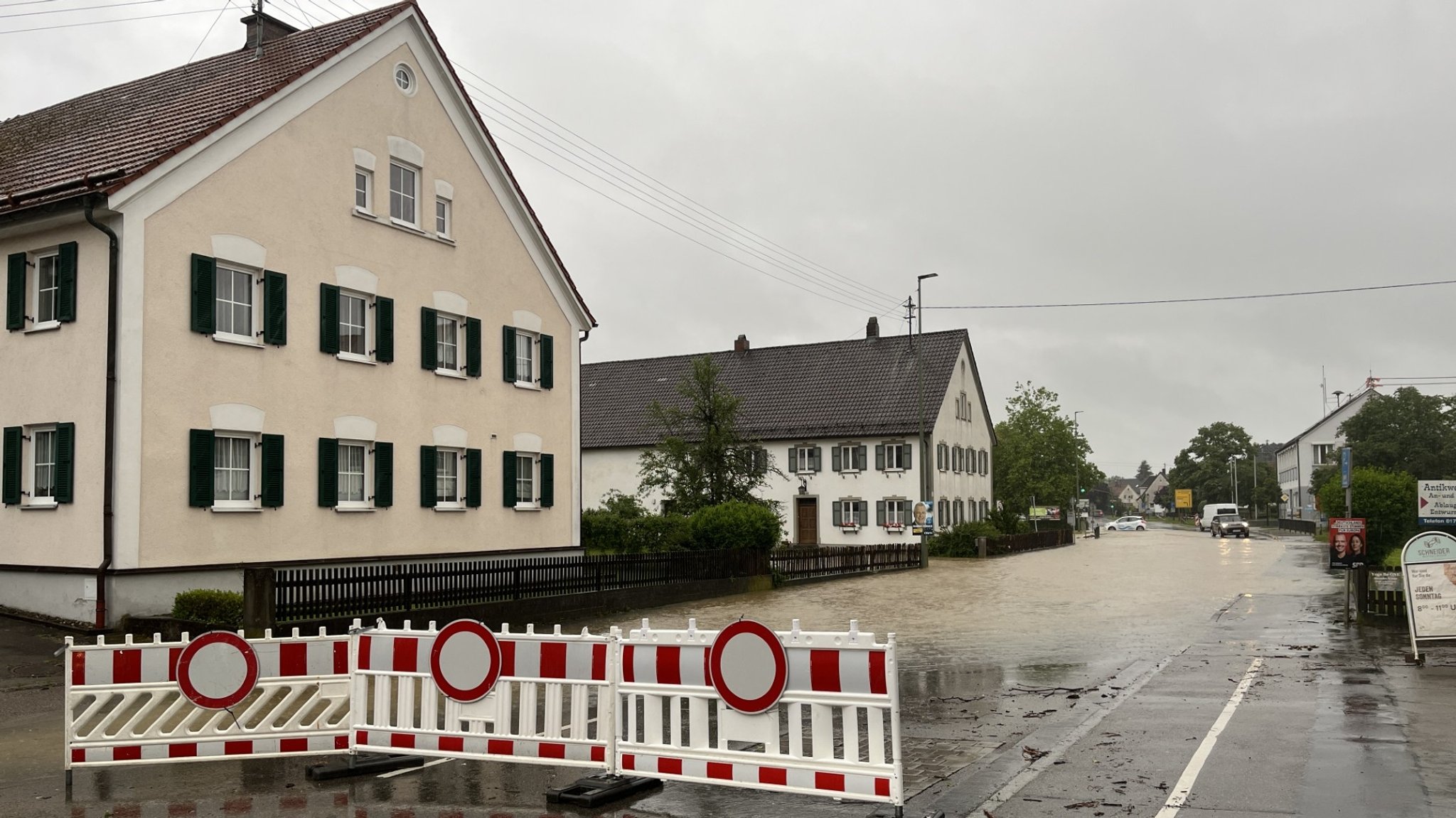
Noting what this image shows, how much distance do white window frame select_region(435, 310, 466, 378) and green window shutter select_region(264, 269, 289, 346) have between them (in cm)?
410

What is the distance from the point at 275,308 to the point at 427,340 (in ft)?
13.0

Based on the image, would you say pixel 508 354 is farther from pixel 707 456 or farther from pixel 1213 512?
pixel 1213 512

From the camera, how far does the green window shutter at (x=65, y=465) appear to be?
1847 centimetres

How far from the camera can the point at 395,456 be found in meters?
23.5

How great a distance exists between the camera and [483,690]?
835 cm

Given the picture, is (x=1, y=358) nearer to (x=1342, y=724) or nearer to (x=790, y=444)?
(x=1342, y=724)

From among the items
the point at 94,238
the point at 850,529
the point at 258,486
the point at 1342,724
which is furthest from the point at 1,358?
the point at 850,529

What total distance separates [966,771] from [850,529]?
4567 centimetres

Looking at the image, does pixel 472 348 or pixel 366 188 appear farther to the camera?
pixel 472 348

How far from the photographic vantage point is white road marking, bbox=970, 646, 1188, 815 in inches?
305

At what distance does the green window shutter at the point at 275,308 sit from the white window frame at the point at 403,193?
3.41m

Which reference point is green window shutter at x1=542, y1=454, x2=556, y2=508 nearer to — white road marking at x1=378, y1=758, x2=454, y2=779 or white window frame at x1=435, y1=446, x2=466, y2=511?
white window frame at x1=435, y1=446, x2=466, y2=511

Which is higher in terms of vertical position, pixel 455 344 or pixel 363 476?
pixel 455 344

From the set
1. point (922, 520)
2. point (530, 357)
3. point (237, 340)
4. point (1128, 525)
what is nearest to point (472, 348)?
point (530, 357)
